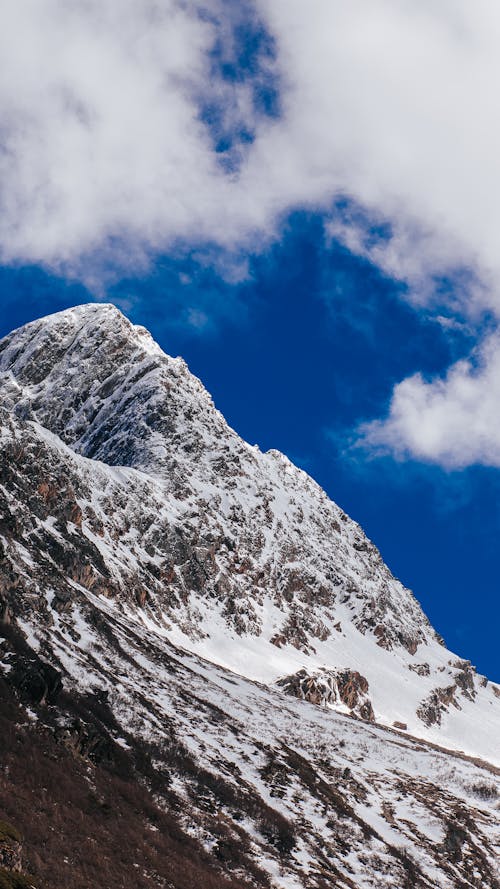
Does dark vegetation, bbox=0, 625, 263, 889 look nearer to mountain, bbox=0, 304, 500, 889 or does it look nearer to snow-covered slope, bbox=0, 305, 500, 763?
mountain, bbox=0, 304, 500, 889

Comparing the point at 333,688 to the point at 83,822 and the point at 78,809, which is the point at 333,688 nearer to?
the point at 78,809

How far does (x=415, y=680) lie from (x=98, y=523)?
280 feet

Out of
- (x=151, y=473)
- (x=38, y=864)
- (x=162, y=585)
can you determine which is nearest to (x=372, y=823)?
(x=38, y=864)

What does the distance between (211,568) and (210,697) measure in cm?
8333

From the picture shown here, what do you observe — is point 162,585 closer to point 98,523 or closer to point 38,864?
point 98,523

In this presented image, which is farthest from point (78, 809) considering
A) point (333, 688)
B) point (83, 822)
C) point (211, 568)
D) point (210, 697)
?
point (211, 568)

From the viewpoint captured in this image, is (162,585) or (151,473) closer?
(162,585)

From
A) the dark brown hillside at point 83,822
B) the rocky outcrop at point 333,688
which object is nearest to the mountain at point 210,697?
the dark brown hillside at point 83,822

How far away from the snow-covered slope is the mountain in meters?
0.56

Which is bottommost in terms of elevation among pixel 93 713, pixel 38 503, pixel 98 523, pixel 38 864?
pixel 38 864

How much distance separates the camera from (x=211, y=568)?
150 metres

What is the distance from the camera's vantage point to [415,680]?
167625 mm

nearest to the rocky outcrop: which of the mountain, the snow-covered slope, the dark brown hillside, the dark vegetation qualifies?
the snow-covered slope

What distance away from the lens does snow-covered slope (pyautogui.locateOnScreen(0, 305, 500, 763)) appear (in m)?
107
